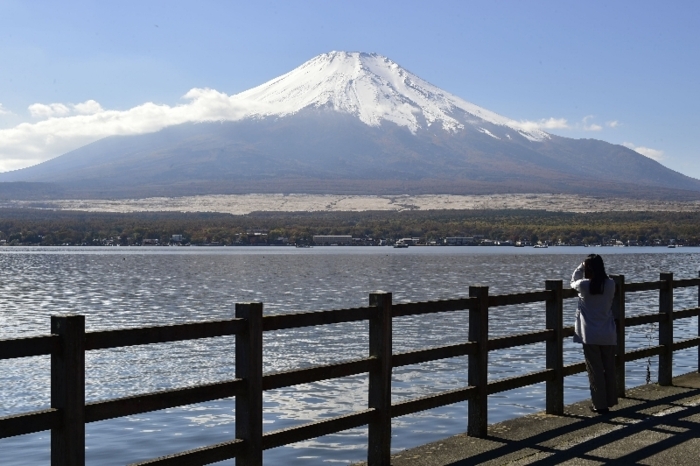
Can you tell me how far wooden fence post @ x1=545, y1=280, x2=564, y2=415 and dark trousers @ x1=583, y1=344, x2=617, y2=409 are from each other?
0.35m

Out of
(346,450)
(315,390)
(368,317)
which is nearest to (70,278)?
(315,390)

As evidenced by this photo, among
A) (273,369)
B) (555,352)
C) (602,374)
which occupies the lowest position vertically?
(273,369)

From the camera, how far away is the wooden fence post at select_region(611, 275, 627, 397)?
13.0 meters

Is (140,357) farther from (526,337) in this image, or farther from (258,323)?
(258,323)

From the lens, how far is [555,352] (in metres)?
12.1

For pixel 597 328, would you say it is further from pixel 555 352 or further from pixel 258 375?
pixel 258 375

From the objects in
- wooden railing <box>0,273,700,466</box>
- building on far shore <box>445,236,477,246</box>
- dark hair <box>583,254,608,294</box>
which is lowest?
building on far shore <box>445,236,477,246</box>

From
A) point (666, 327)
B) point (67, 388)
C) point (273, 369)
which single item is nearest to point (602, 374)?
point (666, 327)

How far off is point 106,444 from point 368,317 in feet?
26.1

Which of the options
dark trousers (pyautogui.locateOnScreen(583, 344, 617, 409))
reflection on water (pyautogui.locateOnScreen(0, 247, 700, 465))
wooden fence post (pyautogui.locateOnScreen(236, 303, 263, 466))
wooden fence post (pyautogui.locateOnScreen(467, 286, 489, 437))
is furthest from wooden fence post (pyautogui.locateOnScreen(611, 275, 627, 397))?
wooden fence post (pyautogui.locateOnScreen(236, 303, 263, 466))

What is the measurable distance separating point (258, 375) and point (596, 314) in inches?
205

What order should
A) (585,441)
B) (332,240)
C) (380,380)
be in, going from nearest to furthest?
(380,380) → (585,441) → (332,240)

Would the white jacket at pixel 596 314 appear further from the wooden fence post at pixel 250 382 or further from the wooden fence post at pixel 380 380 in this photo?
the wooden fence post at pixel 250 382

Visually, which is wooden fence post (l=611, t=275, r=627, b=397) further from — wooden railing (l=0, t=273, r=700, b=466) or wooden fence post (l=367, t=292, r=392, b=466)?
wooden fence post (l=367, t=292, r=392, b=466)
